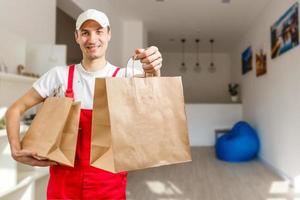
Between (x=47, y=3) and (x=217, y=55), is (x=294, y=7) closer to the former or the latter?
(x=47, y=3)

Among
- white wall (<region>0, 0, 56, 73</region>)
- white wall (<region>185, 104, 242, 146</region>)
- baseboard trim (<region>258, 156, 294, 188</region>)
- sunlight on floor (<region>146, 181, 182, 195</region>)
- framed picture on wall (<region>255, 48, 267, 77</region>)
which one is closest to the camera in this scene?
white wall (<region>0, 0, 56, 73</region>)

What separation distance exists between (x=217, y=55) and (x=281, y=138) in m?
4.98

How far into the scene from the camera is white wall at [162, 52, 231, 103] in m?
8.00

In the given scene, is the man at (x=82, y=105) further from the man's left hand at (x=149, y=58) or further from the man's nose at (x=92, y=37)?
the man's left hand at (x=149, y=58)

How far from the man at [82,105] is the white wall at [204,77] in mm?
7185

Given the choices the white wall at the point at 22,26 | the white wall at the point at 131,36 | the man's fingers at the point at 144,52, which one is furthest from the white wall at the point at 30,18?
the white wall at the point at 131,36

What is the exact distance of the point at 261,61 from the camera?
440cm

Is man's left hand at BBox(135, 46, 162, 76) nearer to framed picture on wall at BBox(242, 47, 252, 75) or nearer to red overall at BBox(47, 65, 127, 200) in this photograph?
red overall at BBox(47, 65, 127, 200)

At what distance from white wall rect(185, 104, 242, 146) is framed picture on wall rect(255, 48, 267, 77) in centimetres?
159

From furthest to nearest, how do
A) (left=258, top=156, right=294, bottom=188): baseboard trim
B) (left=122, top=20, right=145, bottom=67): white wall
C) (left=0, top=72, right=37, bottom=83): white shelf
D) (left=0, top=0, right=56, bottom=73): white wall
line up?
(left=122, top=20, right=145, bottom=67): white wall < (left=258, top=156, right=294, bottom=188): baseboard trim < (left=0, top=0, right=56, bottom=73): white wall < (left=0, top=72, right=37, bottom=83): white shelf

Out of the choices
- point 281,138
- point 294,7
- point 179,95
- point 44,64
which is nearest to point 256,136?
point 281,138

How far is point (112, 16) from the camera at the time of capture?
3961 millimetres

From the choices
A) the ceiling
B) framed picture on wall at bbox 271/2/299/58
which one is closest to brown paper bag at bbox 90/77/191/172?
the ceiling

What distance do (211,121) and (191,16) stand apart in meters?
2.63
